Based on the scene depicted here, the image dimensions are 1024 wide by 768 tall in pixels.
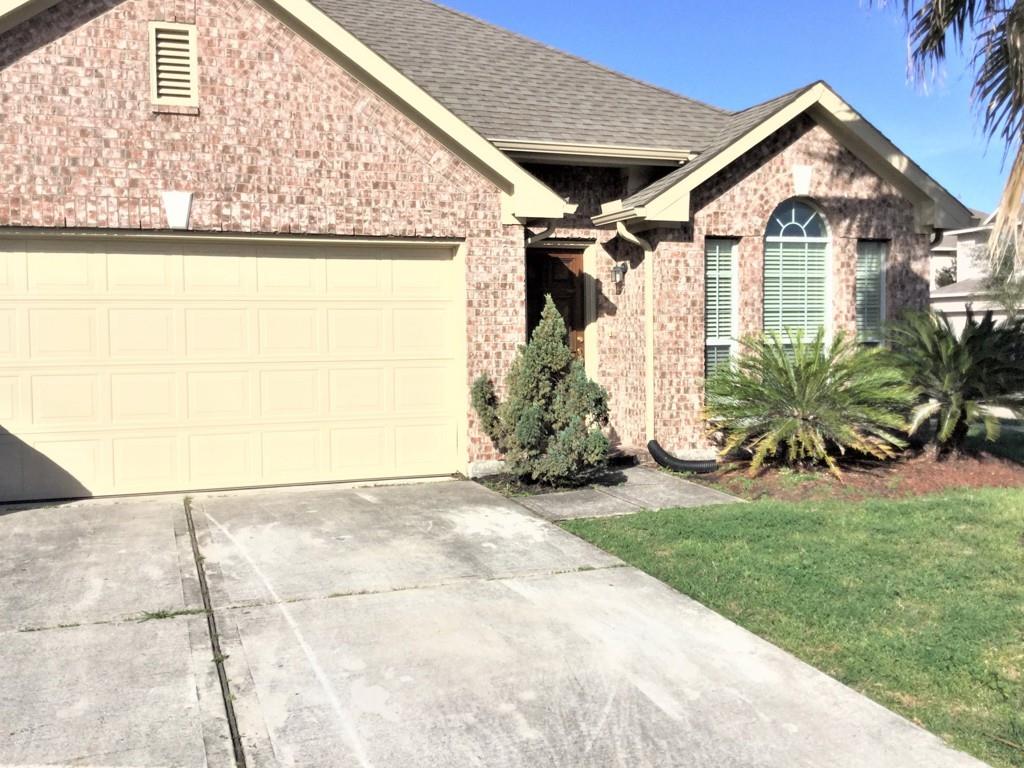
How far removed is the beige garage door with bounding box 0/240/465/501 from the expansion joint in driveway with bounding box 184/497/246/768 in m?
2.05

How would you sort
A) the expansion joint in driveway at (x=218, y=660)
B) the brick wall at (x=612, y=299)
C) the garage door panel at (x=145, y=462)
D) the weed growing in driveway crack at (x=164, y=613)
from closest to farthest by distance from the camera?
the expansion joint in driveway at (x=218, y=660)
the weed growing in driveway crack at (x=164, y=613)
the garage door panel at (x=145, y=462)
the brick wall at (x=612, y=299)

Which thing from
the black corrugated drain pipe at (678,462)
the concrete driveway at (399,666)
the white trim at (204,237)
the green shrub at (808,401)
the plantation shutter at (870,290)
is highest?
the white trim at (204,237)

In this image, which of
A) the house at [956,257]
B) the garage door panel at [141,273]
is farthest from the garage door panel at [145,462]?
the house at [956,257]

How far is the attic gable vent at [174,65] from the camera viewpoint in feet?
29.1

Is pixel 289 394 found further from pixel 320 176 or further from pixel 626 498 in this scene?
pixel 626 498

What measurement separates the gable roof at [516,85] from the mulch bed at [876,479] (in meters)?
4.31

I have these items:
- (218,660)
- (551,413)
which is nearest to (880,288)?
(551,413)

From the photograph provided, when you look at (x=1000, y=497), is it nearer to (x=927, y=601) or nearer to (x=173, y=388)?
(x=927, y=601)

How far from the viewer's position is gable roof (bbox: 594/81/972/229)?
34.4 feet

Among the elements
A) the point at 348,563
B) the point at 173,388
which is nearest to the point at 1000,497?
the point at 348,563

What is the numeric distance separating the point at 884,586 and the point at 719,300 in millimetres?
5686

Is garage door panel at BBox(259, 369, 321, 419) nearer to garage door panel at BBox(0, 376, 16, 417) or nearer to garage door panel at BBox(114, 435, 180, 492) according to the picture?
garage door panel at BBox(114, 435, 180, 492)

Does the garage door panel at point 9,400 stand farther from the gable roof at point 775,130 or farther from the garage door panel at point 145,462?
the gable roof at point 775,130

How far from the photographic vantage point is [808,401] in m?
9.87
